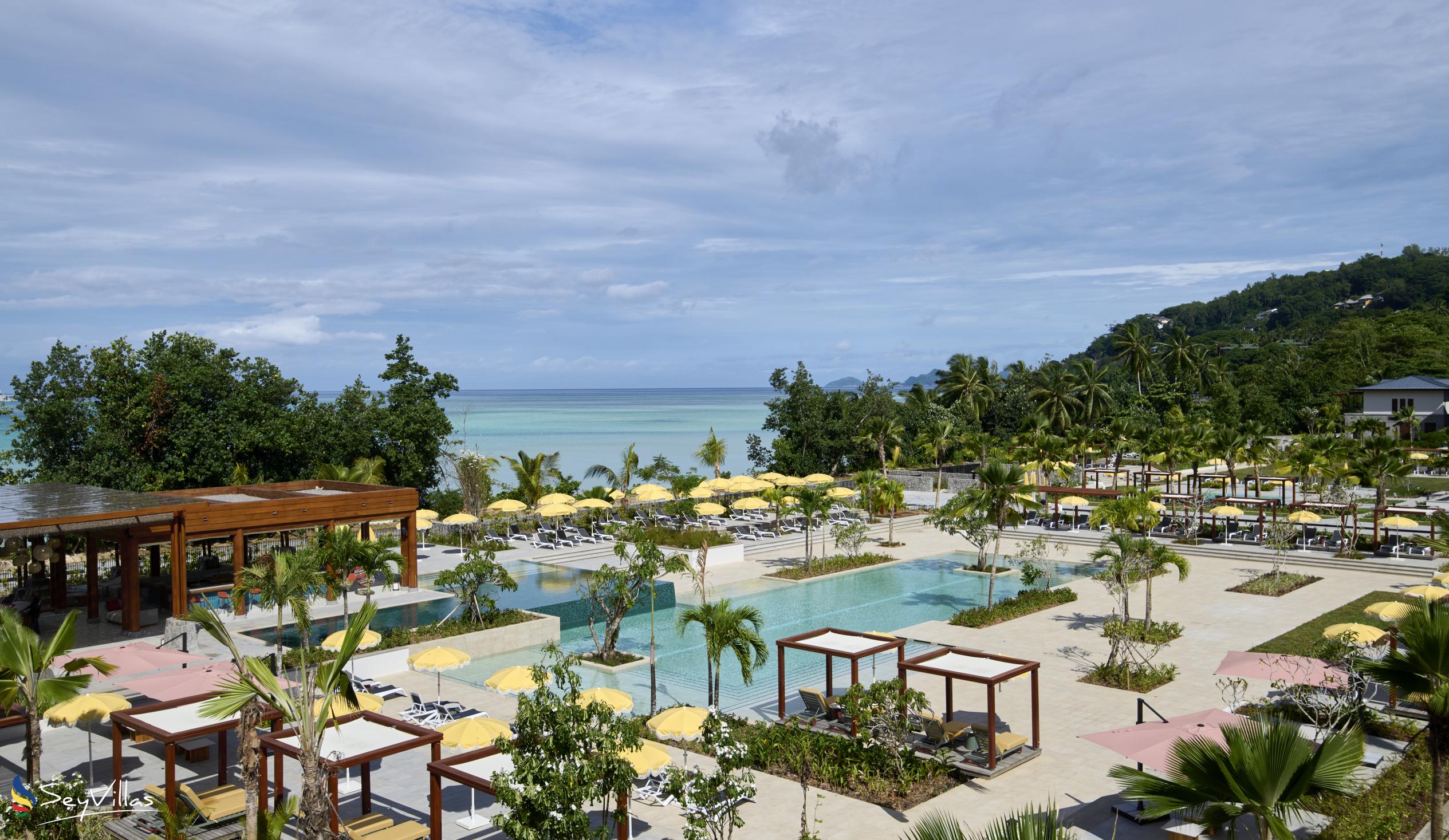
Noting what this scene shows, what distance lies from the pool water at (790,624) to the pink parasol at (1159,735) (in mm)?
5404

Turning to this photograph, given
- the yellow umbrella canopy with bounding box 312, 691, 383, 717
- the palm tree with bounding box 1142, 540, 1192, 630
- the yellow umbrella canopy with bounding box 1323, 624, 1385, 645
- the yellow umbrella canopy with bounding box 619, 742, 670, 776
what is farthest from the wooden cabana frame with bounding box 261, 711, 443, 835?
the palm tree with bounding box 1142, 540, 1192, 630

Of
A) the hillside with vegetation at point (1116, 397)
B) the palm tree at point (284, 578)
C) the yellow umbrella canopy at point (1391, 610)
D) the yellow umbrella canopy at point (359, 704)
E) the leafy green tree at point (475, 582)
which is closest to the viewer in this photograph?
the yellow umbrella canopy at point (359, 704)

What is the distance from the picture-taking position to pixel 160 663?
15.3 meters

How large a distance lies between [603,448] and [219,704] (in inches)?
4320

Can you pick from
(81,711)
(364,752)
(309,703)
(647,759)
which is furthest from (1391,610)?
(81,711)

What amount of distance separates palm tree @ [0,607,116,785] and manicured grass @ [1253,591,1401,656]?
18.6m

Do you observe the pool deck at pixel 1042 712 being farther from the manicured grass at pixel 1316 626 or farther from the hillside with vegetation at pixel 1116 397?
the hillside with vegetation at pixel 1116 397

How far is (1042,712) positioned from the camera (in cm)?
1619

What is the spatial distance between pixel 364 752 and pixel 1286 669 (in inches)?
481

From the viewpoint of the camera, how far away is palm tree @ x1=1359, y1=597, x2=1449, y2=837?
29.6 ft

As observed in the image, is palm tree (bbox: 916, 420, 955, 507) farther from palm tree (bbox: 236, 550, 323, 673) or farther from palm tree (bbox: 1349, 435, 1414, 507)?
palm tree (bbox: 236, 550, 323, 673)

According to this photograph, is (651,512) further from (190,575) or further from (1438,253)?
(1438,253)

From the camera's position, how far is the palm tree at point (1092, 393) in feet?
206

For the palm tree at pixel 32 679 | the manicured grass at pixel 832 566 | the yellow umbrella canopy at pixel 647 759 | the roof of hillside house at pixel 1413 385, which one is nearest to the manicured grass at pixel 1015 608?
the manicured grass at pixel 832 566
